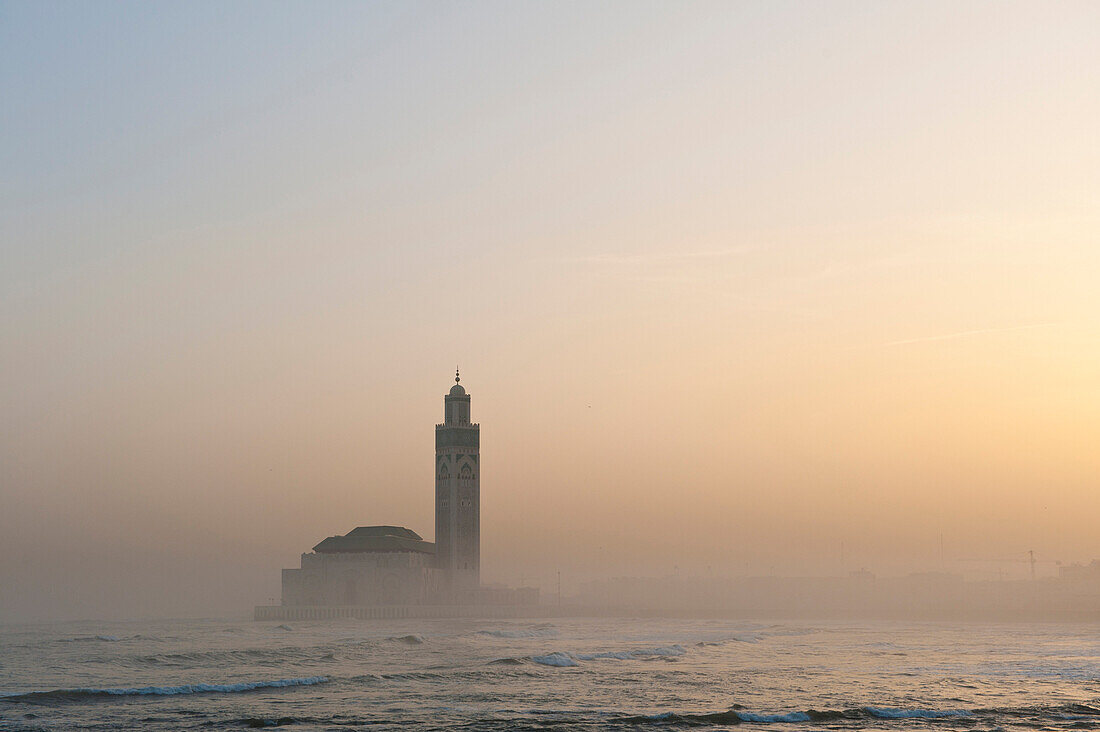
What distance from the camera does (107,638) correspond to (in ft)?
283

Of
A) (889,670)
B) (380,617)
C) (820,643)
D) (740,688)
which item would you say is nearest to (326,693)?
(740,688)

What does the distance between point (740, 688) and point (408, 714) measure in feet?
51.8

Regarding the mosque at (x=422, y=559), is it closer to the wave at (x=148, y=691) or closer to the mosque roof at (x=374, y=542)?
the mosque roof at (x=374, y=542)

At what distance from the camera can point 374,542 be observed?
502 feet

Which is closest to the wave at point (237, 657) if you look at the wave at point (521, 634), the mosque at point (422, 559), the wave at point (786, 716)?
the wave at point (521, 634)

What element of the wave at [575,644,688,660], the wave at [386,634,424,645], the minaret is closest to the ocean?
the wave at [575,644,688,660]

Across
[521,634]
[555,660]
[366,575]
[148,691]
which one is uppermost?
[366,575]

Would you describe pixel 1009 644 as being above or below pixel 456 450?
below

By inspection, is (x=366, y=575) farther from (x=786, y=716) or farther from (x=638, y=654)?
(x=786, y=716)

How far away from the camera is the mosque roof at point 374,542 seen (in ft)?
501

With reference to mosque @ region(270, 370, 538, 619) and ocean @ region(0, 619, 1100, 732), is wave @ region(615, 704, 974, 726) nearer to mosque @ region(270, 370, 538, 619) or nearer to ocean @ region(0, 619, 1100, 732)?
ocean @ region(0, 619, 1100, 732)

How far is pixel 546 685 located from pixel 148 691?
16778 mm

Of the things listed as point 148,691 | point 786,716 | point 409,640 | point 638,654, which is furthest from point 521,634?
point 786,716

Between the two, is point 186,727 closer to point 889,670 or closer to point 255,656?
point 255,656
